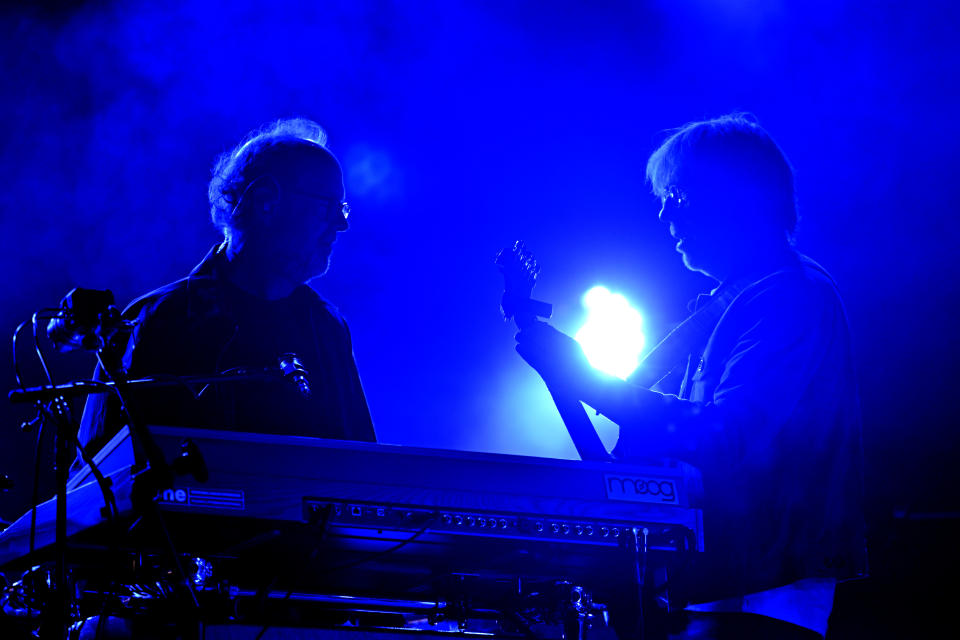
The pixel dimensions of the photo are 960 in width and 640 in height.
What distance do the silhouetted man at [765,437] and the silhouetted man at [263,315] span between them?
23.2 inches

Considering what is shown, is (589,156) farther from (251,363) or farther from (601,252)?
(251,363)

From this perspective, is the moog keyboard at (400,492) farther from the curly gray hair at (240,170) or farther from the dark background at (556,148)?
the dark background at (556,148)

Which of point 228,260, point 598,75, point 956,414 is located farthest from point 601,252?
point 228,260

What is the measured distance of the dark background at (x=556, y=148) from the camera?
4.57m

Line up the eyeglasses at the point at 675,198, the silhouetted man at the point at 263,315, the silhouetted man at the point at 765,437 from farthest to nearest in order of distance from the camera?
the eyeglasses at the point at 675,198 < the silhouetted man at the point at 263,315 < the silhouetted man at the point at 765,437

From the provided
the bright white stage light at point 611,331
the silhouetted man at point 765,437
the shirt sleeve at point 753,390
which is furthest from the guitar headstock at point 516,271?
the bright white stage light at point 611,331

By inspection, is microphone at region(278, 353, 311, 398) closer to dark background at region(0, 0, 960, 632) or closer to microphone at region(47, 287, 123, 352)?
microphone at region(47, 287, 123, 352)

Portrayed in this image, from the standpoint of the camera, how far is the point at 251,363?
95.0 inches

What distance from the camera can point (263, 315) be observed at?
8.14 feet

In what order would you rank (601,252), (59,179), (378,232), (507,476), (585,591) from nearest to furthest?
1. (507,476)
2. (585,591)
3. (59,179)
4. (378,232)
5. (601,252)

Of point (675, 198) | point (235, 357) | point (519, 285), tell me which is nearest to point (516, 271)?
point (519, 285)

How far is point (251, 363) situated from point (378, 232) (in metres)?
2.53

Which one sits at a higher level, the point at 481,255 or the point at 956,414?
the point at 481,255

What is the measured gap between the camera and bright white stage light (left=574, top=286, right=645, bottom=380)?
4.62 m
